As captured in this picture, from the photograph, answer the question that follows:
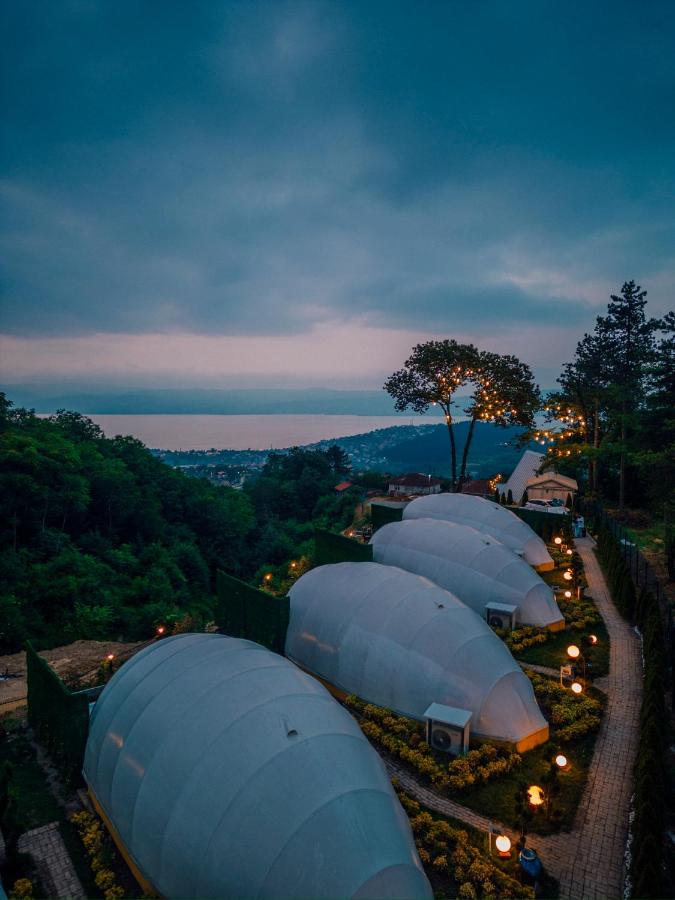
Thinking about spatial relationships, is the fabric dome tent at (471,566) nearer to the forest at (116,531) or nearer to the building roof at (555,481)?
the forest at (116,531)

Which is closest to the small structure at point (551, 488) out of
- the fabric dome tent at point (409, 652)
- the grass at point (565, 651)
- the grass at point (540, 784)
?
the grass at point (565, 651)

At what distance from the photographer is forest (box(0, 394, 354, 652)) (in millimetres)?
28500

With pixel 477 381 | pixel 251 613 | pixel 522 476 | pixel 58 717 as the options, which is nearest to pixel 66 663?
pixel 251 613

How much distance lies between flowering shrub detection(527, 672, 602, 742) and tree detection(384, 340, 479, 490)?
79.4 feet

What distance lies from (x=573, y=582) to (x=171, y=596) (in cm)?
2629

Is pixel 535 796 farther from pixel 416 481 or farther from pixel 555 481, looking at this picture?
pixel 416 481

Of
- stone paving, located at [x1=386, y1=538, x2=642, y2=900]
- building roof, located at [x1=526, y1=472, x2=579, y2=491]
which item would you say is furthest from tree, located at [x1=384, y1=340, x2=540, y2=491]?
stone paving, located at [x1=386, y1=538, x2=642, y2=900]

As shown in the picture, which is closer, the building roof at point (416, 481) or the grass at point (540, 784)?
the grass at point (540, 784)

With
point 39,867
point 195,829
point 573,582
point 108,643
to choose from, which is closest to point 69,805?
point 39,867

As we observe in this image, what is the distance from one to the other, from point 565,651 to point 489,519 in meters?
11.3

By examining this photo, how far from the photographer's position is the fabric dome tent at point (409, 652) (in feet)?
46.3

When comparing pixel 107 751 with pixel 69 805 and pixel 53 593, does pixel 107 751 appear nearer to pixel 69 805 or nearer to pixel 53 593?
pixel 69 805

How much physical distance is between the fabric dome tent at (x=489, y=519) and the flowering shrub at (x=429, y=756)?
647 inches

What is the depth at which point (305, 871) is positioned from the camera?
287 inches
